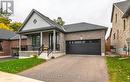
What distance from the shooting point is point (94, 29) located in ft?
71.3

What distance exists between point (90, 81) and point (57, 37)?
50.2 ft

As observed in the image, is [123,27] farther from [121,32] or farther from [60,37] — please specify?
[60,37]

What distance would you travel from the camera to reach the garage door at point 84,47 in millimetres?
22072

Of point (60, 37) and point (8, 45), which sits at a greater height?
point (60, 37)

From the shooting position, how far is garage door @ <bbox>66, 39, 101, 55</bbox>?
2207 centimetres

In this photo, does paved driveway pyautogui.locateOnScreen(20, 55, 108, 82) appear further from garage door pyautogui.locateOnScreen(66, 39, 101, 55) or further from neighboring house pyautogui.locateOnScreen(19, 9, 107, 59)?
garage door pyautogui.locateOnScreen(66, 39, 101, 55)

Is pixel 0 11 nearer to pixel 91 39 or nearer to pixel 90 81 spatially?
pixel 91 39

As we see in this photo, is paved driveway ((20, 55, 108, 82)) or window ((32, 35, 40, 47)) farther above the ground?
window ((32, 35, 40, 47))

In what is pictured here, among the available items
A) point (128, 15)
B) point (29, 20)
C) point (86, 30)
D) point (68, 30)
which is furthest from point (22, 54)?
point (128, 15)

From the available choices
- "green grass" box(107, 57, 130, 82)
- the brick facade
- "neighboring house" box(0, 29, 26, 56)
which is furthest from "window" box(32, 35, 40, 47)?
"green grass" box(107, 57, 130, 82)

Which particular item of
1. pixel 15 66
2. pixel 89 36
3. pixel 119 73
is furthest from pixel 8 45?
pixel 119 73

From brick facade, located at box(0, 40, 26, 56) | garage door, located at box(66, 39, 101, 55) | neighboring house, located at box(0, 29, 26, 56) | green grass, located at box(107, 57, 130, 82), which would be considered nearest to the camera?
green grass, located at box(107, 57, 130, 82)

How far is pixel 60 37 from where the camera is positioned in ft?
74.7

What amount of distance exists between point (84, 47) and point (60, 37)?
3910 millimetres
